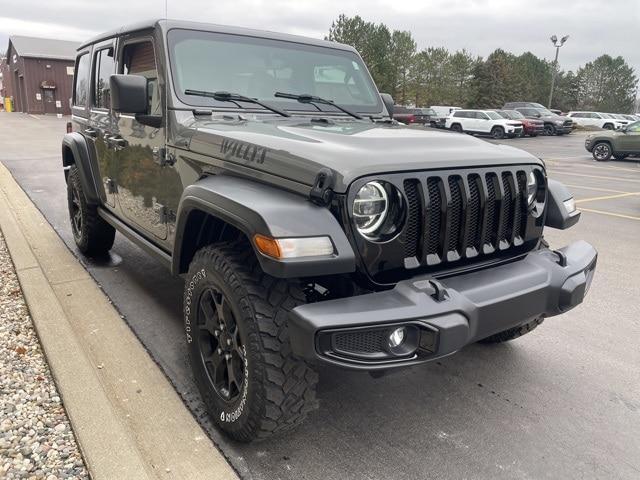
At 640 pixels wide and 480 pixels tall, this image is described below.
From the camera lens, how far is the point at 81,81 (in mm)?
5047

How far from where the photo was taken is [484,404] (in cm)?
289

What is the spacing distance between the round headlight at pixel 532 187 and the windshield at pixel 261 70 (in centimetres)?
134

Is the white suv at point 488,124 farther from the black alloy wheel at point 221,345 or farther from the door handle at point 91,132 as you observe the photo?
the black alloy wheel at point 221,345

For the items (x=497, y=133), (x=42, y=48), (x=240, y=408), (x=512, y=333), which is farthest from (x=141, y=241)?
(x=42, y=48)

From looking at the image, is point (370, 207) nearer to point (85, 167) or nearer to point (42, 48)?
point (85, 167)

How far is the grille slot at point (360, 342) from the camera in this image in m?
1.97

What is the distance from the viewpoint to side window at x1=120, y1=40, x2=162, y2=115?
326 centimetres

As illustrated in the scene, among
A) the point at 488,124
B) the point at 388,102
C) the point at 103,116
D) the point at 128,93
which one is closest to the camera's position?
the point at 128,93

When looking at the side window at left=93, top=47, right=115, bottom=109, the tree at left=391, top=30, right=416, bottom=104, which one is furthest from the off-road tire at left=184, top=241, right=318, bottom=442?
the tree at left=391, top=30, right=416, bottom=104

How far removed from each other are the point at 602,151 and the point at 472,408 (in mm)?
18367

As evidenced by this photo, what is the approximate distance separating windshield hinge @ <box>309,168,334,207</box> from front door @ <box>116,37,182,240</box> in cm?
117

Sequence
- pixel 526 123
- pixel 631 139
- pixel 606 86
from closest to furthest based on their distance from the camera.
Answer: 1. pixel 631 139
2. pixel 526 123
3. pixel 606 86

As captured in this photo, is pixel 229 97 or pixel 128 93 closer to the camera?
pixel 128 93

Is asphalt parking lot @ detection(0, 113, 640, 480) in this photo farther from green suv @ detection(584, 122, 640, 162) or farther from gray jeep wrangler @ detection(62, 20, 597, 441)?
green suv @ detection(584, 122, 640, 162)
